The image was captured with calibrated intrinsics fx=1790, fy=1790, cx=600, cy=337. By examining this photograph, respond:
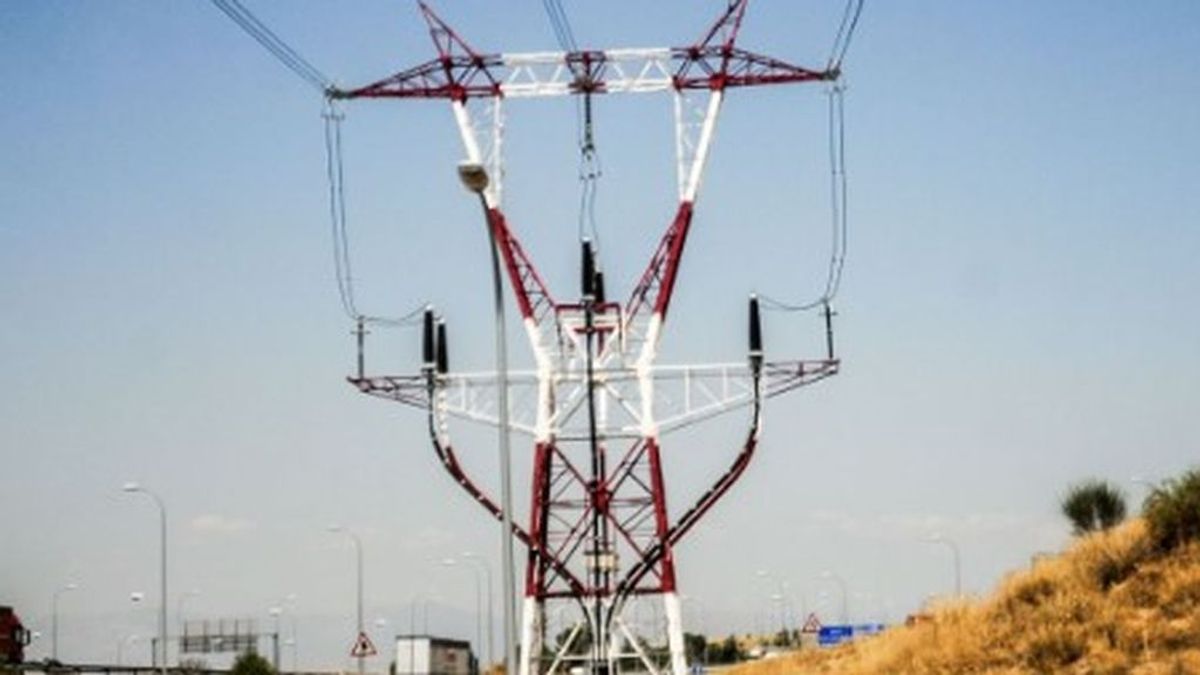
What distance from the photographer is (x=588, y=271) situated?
4497 cm

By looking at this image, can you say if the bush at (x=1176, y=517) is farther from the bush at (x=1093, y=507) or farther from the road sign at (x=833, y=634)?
the road sign at (x=833, y=634)

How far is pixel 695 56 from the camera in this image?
46.8m

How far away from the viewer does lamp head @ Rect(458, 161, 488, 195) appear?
945 inches

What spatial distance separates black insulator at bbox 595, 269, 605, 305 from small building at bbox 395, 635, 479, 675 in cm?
2815

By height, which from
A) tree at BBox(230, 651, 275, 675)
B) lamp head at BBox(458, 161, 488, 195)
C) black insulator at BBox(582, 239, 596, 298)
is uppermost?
black insulator at BBox(582, 239, 596, 298)

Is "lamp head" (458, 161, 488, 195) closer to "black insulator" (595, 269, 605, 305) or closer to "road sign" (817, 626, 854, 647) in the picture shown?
"black insulator" (595, 269, 605, 305)

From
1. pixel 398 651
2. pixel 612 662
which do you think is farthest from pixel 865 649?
pixel 398 651

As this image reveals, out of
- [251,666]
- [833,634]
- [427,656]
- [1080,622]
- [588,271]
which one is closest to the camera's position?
Result: [1080,622]

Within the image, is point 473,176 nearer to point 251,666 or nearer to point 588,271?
point 588,271

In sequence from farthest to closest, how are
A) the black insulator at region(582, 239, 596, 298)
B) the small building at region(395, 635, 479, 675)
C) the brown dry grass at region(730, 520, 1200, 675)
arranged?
the small building at region(395, 635, 479, 675), the black insulator at region(582, 239, 596, 298), the brown dry grass at region(730, 520, 1200, 675)

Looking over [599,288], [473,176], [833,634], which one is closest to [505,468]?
[473,176]

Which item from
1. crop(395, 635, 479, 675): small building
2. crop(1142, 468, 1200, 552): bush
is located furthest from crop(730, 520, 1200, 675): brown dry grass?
crop(395, 635, 479, 675): small building

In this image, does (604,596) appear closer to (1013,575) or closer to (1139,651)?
(1013,575)

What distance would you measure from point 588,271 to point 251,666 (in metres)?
58.7
